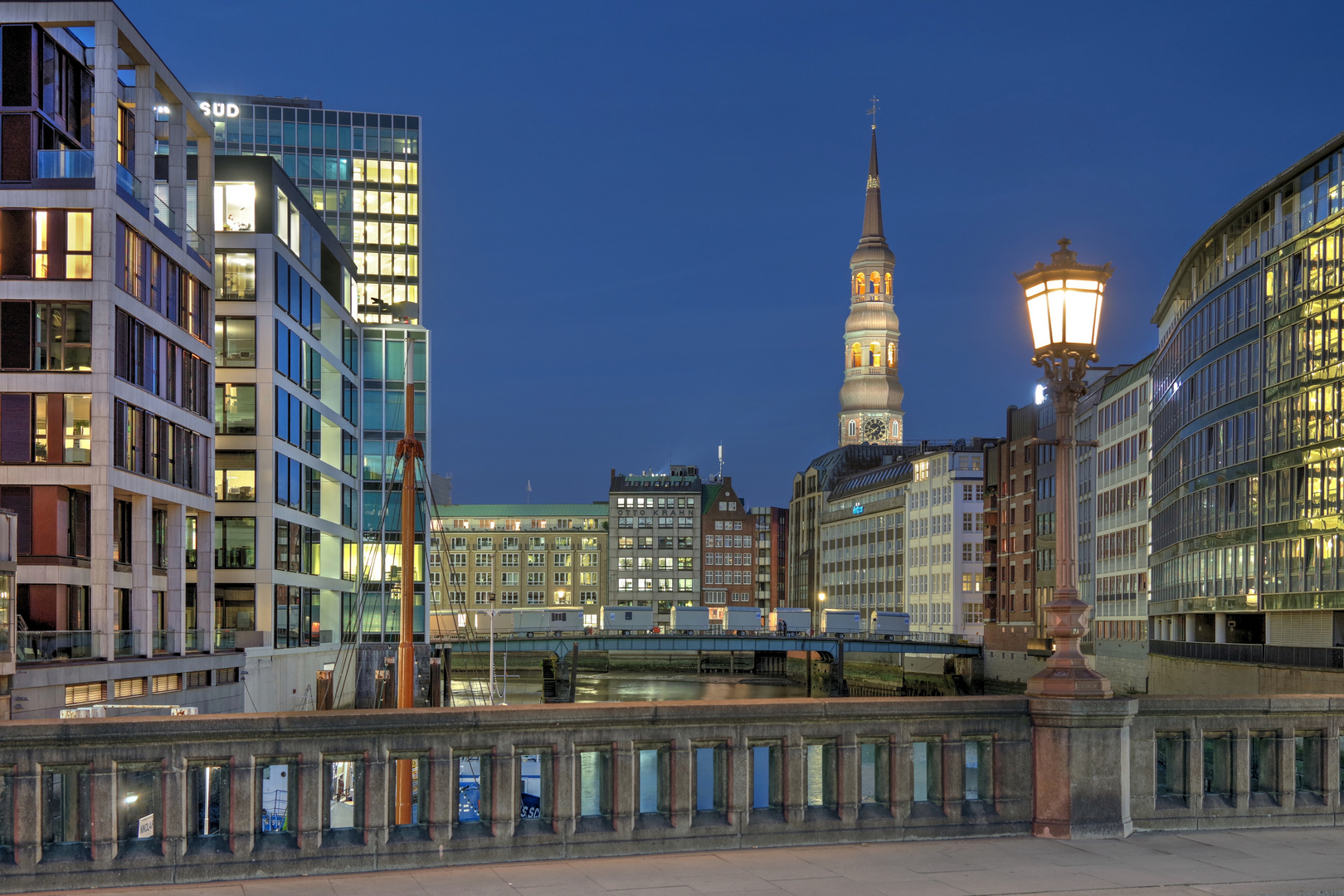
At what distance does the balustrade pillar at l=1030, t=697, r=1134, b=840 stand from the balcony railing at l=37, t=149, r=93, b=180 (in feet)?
156

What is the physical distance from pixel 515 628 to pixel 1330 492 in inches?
4033

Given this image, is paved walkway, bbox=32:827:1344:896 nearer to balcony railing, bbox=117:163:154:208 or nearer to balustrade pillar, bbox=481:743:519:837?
balustrade pillar, bbox=481:743:519:837

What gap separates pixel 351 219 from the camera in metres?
150

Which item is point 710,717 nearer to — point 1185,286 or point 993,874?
point 993,874

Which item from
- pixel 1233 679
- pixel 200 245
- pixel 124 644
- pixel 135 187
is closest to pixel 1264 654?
pixel 1233 679

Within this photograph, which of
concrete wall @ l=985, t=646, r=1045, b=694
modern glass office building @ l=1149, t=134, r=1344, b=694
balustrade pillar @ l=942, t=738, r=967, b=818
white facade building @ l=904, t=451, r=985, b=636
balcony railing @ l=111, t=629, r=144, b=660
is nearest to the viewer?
balustrade pillar @ l=942, t=738, r=967, b=818

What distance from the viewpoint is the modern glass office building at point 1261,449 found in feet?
218

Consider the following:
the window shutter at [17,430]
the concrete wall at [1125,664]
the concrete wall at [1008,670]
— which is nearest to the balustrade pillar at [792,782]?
the window shutter at [17,430]

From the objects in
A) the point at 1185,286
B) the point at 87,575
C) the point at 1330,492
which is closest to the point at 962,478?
the point at 1185,286

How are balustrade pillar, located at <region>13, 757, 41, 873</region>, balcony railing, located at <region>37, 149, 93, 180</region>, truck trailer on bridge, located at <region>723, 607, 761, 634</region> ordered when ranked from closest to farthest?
balustrade pillar, located at <region>13, 757, 41, 873</region> → balcony railing, located at <region>37, 149, 93, 180</region> → truck trailer on bridge, located at <region>723, 607, 761, 634</region>

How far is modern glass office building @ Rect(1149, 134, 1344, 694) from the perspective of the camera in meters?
66.6

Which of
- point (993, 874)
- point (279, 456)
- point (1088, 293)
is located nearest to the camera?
point (993, 874)

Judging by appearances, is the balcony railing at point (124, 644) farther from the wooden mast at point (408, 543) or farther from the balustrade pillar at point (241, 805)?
the balustrade pillar at point (241, 805)

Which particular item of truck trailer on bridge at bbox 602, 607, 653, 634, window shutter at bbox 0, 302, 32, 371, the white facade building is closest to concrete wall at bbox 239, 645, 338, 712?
window shutter at bbox 0, 302, 32, 371
